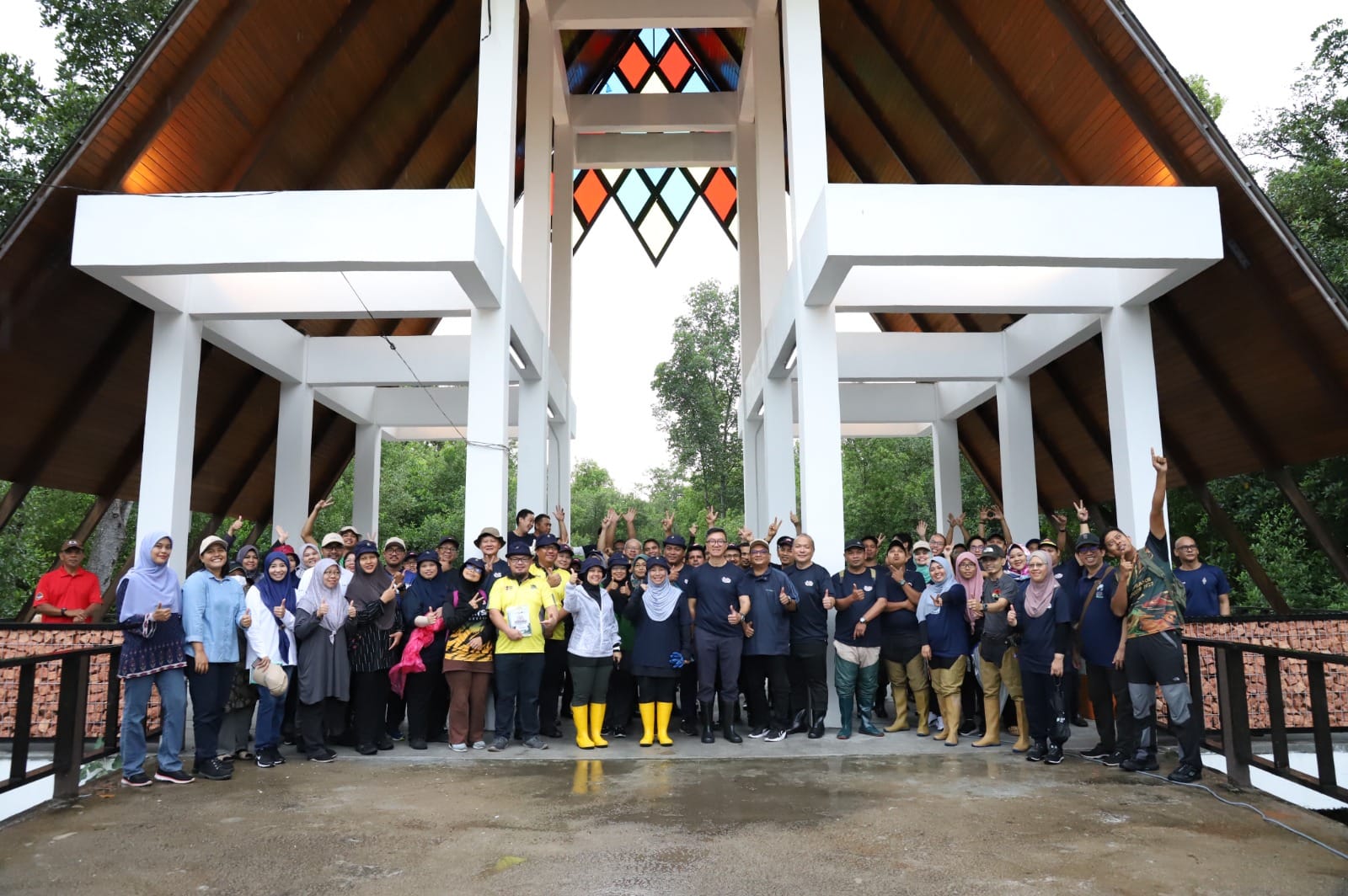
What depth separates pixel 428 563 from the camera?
6.80 m

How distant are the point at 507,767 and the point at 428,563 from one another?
5.38ft

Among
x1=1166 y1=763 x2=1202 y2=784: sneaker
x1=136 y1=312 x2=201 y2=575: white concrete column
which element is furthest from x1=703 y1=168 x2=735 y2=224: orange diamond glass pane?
x1=1166 y1=763 x2=1202 y2=784: sneaker

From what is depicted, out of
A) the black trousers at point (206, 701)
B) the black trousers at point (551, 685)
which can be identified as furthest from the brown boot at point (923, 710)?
the black trousers at point (206, 701)

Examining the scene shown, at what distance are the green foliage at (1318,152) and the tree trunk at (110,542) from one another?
2060 centimetres

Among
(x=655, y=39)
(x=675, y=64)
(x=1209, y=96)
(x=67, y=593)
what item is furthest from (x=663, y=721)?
(x=1209, y=96)

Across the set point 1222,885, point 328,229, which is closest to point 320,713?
point 328,229

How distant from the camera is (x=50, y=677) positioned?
7.02 metres

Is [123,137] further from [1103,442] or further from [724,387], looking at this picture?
[724,387]

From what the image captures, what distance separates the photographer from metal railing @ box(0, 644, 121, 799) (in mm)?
4867

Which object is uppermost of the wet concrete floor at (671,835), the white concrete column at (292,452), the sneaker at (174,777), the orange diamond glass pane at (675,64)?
the orange diamond glass pane at (675,64)

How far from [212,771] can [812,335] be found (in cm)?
601

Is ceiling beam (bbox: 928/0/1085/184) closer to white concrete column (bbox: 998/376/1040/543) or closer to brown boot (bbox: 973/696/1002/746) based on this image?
white concrete column (bbox: 998/376/1040/543)

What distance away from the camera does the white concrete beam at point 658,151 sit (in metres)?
15.8

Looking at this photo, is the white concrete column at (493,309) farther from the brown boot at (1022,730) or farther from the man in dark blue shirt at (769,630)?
the brown boot at (1022,730)
